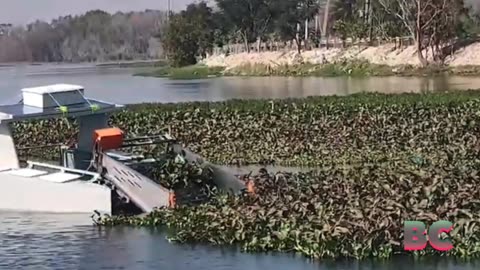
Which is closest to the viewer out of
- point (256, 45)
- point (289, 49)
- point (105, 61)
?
point (289, 49)

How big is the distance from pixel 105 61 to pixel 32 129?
141659 millimetres

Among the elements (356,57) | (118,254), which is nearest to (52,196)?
(118,254)

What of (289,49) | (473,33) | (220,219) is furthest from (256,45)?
(220,219)

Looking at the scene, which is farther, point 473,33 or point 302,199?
point 473,33

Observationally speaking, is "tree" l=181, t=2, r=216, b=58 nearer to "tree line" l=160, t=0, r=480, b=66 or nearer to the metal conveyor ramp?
"tree line" l=160, t=0, r=480, b=66

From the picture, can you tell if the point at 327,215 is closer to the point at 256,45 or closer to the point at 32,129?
the point at 32,129

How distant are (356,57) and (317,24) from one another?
98.3 feet

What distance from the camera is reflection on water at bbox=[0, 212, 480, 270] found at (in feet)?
41.4

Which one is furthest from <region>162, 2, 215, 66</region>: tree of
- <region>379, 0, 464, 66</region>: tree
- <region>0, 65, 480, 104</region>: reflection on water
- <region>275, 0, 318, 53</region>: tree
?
<region>0, 65, 480, 104</region>: reflection on water

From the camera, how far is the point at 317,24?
104312 millimetres

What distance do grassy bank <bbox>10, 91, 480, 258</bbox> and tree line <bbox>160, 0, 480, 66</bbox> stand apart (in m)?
38.2

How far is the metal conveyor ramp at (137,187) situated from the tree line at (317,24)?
50.7 metres

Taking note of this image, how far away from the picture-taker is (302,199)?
1416cm

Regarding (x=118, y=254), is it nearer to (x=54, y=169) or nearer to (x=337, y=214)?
(x=337, y=214)
